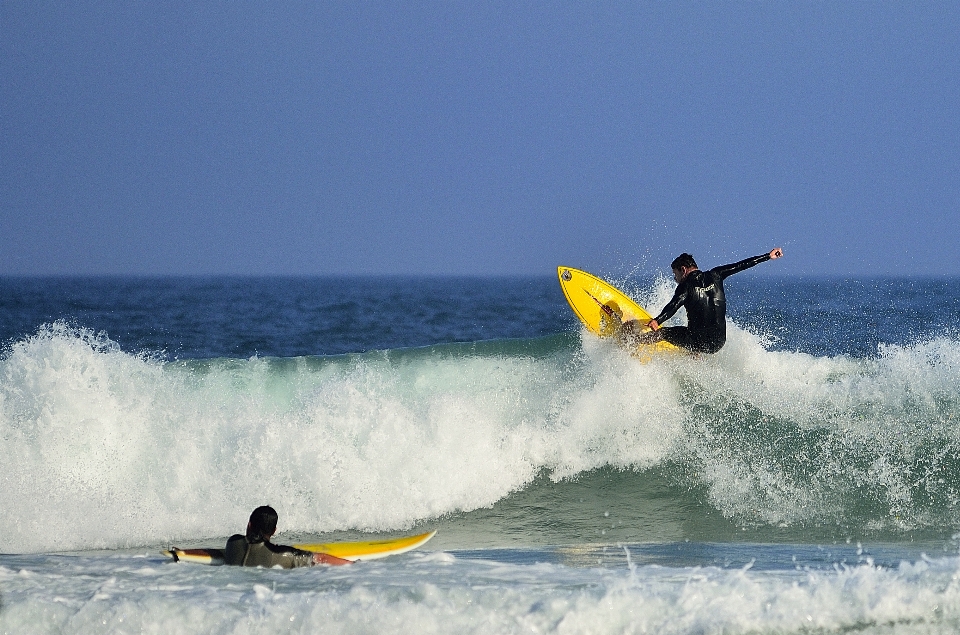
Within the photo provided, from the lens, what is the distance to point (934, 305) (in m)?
32.5

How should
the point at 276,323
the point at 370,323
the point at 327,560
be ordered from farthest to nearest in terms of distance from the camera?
the point at 370,323
the point at 276,323
the point at 327,560

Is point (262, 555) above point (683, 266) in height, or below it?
below

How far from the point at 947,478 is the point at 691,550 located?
282 centimetres

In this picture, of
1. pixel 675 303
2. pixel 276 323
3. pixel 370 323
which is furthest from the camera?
pixel 370 323

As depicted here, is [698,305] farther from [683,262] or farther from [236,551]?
[236,551]

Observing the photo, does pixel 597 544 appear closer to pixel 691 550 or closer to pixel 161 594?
pixel 691 550

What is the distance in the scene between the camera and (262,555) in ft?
17.9

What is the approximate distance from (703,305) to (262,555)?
5.20 metres

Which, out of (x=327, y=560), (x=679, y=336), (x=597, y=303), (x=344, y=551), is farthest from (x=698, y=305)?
(x=327, y=560)

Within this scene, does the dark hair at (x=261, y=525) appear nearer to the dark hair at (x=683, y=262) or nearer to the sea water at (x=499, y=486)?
the sea water at (x=499, y=486)

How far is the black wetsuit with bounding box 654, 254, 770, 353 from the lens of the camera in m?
9.12

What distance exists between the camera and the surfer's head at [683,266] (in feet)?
30.2

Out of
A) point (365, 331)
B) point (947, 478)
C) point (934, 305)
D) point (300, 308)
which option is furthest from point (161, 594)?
point (934, 305)

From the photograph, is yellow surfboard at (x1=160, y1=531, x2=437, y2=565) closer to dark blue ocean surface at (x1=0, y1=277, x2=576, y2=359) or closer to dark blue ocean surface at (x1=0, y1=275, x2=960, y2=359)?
dark blue ocean surface at (x1=0, y1=275, x2=960, y2=359)
